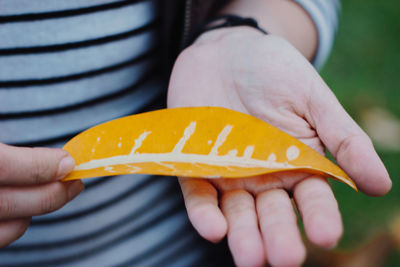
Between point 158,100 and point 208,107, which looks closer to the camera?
point 208,107

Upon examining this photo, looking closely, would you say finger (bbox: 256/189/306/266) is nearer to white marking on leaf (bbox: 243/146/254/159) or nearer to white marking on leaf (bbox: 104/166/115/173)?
white marking on leaf (bbox: 243/146/254/159)

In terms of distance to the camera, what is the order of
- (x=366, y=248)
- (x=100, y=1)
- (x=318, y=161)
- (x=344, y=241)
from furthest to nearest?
1. (x=344, y=241)
2. (x=366, y=248)
3. (x=100, y=1)
4. (x=318, y=161)

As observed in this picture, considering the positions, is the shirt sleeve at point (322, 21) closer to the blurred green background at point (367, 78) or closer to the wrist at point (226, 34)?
the wrist at point (226, 34)

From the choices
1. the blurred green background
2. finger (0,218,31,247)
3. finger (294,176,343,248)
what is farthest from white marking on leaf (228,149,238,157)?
the blurred green background

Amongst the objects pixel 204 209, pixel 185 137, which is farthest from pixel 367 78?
pixel 204 209

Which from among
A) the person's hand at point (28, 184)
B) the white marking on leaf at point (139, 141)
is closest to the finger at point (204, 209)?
the white marking on leaf at point (139, 141)

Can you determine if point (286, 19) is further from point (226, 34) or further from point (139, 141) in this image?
point (139, 141)

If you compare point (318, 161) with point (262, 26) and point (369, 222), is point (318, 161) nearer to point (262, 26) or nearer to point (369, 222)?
point (262, 26)

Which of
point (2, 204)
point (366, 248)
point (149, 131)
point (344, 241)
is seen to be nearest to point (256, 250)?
point (149, 131)
